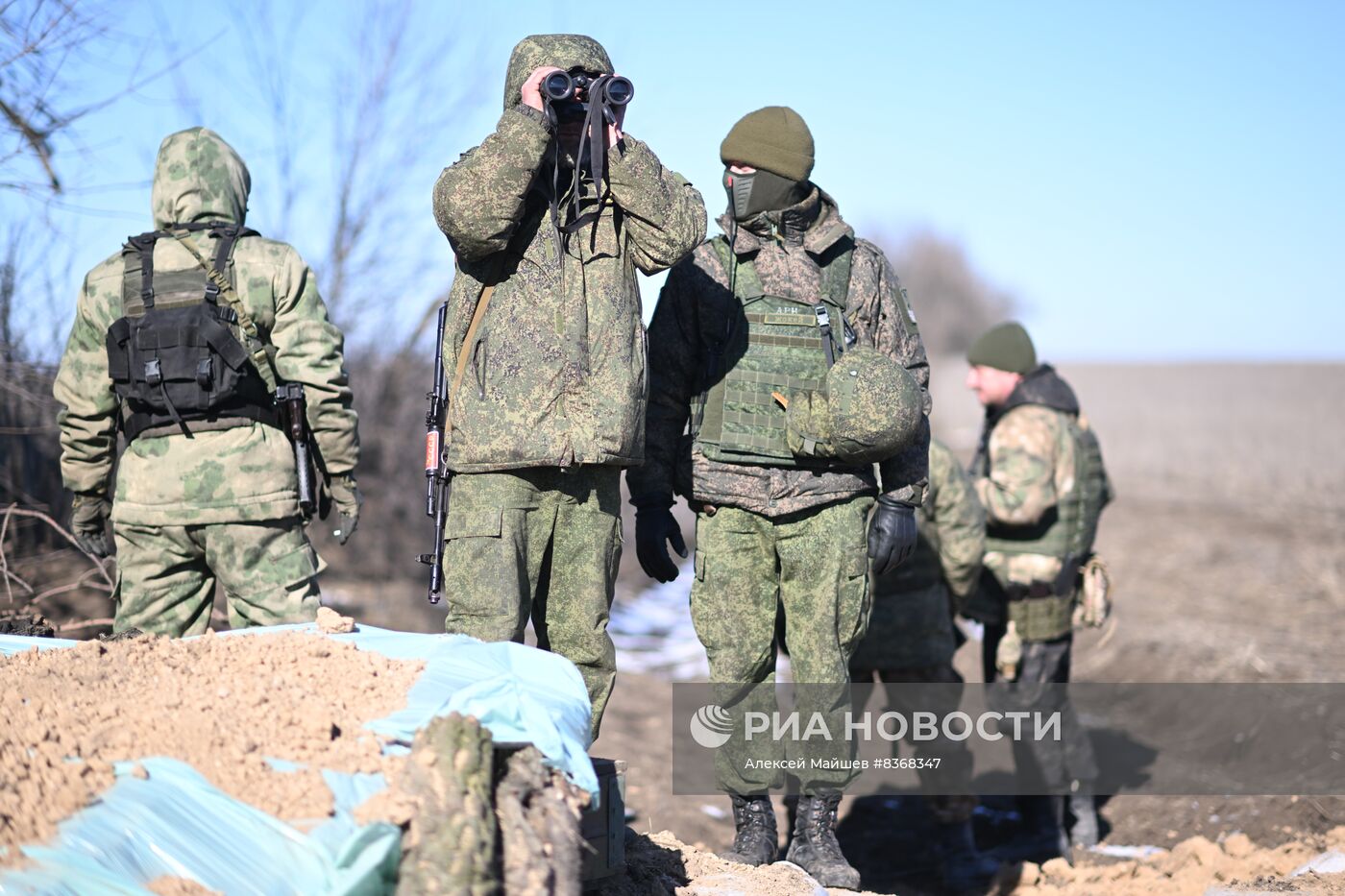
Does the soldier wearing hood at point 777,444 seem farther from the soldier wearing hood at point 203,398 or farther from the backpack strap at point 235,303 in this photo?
the backpack strap at point 235,303

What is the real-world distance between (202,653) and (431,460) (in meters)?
0.99

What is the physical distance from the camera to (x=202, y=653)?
3305mm

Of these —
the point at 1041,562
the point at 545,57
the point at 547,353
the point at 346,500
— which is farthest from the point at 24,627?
the point at 1041,562

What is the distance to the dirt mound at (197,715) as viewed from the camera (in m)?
2.60

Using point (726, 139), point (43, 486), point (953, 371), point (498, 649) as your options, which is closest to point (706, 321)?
point (726, 139)

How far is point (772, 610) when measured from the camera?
458 centimetres

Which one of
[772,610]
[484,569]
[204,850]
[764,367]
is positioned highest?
[764,367]

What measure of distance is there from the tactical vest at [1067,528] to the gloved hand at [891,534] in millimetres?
2101

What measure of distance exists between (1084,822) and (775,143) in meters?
3.85

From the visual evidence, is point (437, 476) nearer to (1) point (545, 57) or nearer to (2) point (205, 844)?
(1) point (545, 57)

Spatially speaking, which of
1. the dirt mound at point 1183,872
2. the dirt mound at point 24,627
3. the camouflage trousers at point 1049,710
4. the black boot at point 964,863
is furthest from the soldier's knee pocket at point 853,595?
the dirt mound at point 24,627

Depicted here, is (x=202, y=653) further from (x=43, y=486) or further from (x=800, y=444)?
(x=43, y=486)
